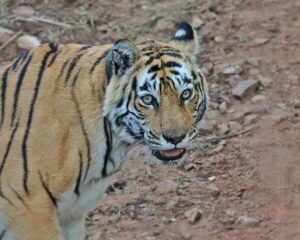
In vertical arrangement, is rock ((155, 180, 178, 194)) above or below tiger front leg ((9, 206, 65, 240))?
below

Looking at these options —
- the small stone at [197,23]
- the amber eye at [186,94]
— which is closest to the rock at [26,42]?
the small stone at [197,23]

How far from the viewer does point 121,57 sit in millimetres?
5031

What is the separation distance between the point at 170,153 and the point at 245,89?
2.35m

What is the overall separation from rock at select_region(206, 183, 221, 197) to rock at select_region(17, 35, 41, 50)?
2144 mm

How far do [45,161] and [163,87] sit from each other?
0.68 meters

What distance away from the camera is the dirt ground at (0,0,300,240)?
20.7 feet

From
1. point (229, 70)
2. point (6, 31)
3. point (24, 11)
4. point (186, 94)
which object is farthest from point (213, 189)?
point (24, 11)

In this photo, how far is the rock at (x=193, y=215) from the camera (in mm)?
6293

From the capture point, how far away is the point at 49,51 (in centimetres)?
531

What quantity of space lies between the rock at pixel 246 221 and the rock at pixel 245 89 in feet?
4.31

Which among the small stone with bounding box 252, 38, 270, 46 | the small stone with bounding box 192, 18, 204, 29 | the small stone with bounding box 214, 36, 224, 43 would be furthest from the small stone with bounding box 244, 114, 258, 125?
the small stone with bounding box 192, 18, 204, 29

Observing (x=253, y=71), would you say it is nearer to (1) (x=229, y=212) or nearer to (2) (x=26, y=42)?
(1) (x=229, y=212)

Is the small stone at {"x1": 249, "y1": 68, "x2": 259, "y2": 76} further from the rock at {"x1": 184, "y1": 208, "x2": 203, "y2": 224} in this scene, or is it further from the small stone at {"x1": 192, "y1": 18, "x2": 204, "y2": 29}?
the rock at {"x1": 184, "y1": 208, "x2": 203, "y2": 224}

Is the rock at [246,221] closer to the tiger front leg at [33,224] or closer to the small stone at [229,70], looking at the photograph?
the tiger front leg at [33,224]
